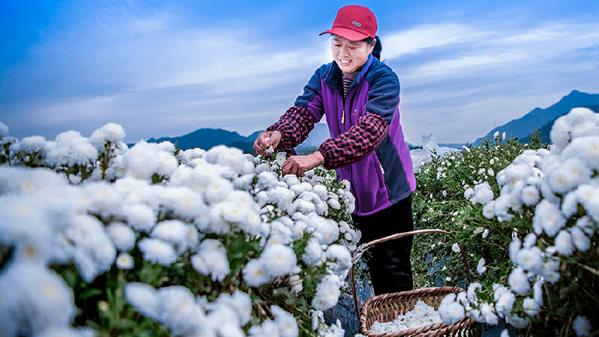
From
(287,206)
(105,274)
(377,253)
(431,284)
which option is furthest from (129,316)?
(431,284)

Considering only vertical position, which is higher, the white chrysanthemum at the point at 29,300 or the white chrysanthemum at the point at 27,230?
the white chrysanthemum at the point at 27,230

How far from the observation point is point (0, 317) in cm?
103

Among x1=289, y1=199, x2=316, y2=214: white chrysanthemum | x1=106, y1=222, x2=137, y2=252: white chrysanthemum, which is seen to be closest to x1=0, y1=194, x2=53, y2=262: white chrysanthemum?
x1=106, y1=222, x2=137, y2=252: white chrysanthemum

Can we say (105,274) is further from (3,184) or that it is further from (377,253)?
(377,253)

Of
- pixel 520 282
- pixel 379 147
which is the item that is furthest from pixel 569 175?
pixel 379 147

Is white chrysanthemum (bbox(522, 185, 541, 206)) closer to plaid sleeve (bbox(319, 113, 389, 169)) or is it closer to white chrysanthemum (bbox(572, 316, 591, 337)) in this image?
white chrysanthemum (bbox(572, 316, 591, 337))

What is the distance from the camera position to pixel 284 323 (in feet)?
5.71

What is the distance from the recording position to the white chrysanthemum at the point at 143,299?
1.31 metres

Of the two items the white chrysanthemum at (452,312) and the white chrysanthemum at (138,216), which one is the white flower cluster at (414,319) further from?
the white chrysanthemum at (138,216)

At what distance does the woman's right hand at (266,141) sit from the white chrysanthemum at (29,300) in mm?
2363

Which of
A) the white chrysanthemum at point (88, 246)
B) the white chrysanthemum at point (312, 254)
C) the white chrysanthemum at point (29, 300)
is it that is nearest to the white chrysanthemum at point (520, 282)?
the white chrysanthemum at point (312, 254)

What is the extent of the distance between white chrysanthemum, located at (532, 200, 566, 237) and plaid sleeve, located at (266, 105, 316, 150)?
2041 mm

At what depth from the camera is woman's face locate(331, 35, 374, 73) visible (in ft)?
11.2

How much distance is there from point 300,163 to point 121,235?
158 cm
